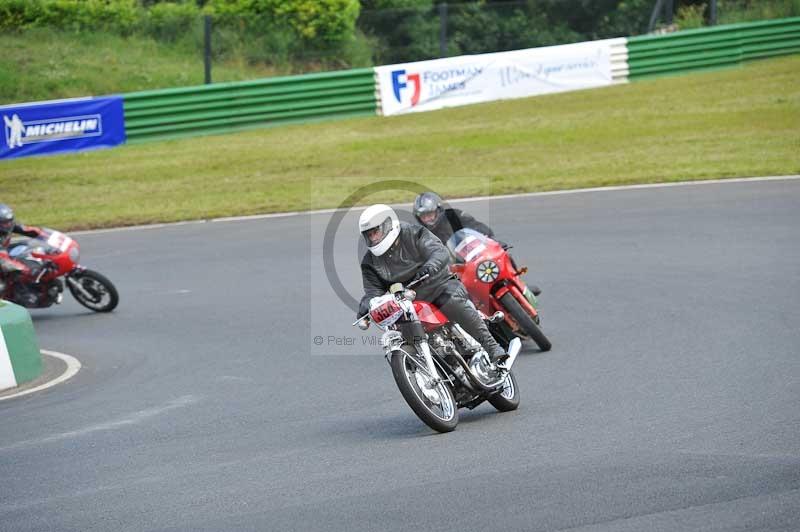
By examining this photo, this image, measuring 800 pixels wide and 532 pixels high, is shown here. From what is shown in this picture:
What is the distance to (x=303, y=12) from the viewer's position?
33.3 meters

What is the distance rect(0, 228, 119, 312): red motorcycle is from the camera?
14367mm

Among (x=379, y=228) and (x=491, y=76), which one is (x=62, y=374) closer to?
(x=379, y=228)

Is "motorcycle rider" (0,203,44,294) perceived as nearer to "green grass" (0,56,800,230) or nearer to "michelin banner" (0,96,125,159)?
"green grass" (0,56,800,230)

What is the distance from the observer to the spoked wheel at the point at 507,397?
27.7 ft

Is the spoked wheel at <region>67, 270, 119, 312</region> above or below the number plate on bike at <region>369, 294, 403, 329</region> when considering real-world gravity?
below

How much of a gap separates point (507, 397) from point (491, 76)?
22613mm

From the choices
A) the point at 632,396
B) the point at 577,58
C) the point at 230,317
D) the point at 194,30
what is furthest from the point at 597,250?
the point at 194,30

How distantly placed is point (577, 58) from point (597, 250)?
16.7 meters

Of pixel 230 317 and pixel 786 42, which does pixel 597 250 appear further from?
pixel 786 42

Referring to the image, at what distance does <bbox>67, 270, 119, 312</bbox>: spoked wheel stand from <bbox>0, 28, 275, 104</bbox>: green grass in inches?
679

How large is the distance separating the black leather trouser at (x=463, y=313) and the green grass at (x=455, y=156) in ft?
41.5

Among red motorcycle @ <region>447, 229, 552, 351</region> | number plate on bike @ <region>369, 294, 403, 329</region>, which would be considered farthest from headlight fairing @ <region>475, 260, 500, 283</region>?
number plate on bike @ <region>369, 294, 403, 329</region>

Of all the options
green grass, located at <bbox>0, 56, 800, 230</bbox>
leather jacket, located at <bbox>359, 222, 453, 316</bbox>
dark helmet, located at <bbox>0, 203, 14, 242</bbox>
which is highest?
leather jacket, located at <bbox>359, 222, 453, 316</bbox>

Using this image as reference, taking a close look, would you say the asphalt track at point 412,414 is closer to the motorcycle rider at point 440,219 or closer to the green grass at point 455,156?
the motorcycle rider at point 440,219
